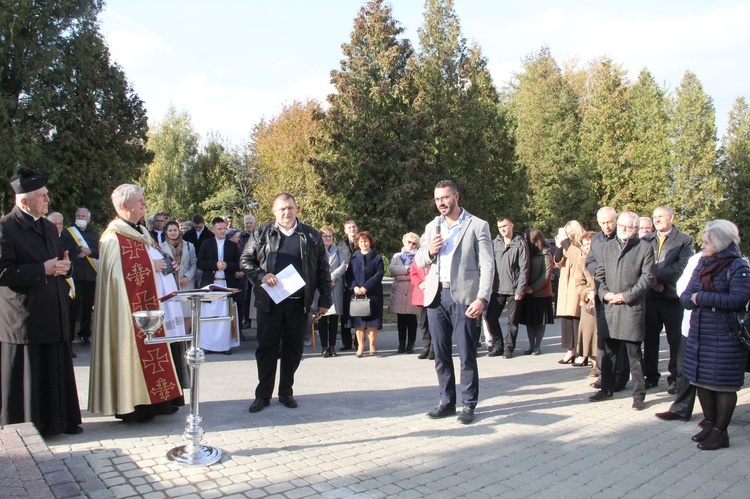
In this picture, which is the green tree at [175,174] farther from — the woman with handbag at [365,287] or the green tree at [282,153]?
the woman with handbag at [365,287]

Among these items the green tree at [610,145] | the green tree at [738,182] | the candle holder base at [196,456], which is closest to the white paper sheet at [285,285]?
the candle holder base at [196,456]

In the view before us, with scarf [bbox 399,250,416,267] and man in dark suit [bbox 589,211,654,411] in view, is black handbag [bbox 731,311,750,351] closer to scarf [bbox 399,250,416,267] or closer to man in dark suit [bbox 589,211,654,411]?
man in dark suit [bbox 589,211,654,411]

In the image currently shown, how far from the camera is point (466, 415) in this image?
570cm

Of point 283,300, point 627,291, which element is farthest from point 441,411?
point 627,291

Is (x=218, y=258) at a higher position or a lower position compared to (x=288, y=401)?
higher

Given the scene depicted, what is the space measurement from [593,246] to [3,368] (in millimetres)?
5901

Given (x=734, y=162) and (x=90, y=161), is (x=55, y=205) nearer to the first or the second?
(x=90, y=161)

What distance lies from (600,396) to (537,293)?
11.0 ft

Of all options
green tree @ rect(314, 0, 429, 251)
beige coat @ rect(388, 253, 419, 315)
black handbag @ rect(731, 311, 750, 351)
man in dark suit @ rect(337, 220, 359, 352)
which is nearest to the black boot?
black handbag @ rect(731, 311, 750, 351)

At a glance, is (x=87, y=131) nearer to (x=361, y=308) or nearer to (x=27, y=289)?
(x=361, y=308)

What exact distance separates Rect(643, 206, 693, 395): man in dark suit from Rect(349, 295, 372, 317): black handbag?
3933mm

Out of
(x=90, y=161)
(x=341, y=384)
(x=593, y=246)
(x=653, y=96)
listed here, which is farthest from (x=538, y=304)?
(x=653, y=96)

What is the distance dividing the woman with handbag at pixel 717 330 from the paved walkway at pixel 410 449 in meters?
0.31

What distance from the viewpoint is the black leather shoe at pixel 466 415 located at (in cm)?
568
